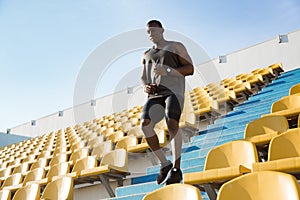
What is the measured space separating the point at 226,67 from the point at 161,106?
237 inches

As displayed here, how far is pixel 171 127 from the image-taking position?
1851 mm

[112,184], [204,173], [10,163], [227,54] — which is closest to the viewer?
[204,173]

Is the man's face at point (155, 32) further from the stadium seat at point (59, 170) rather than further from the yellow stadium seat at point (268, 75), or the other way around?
the yellow stadium seat at point (268, 75)

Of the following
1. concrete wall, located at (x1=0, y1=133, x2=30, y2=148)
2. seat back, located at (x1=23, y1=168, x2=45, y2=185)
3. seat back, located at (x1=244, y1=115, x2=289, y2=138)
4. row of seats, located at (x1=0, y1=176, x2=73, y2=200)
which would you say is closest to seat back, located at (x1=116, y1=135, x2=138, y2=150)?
seat back, located at (x1=23, y1=168, x2=45, y2=185)

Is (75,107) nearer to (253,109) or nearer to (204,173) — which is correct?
(253,109)

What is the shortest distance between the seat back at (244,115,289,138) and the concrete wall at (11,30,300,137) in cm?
487

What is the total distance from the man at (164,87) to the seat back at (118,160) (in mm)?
822

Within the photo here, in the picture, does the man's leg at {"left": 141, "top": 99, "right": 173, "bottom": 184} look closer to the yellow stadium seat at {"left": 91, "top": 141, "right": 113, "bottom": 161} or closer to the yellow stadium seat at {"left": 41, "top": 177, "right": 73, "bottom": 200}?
the yellow stadium seat at {"left": 41, "top": 177, "right": 73, "bottom": 200}

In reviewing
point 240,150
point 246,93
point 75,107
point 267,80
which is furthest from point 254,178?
point 75,107

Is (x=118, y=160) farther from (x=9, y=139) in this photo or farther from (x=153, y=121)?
(x=9, y=139)

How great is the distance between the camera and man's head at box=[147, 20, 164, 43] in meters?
2.03

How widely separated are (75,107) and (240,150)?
8965 millimetres

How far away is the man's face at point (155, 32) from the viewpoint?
203 centimetres

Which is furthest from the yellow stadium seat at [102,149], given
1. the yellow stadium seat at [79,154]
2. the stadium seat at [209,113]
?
the stadium seat at [209,113]
